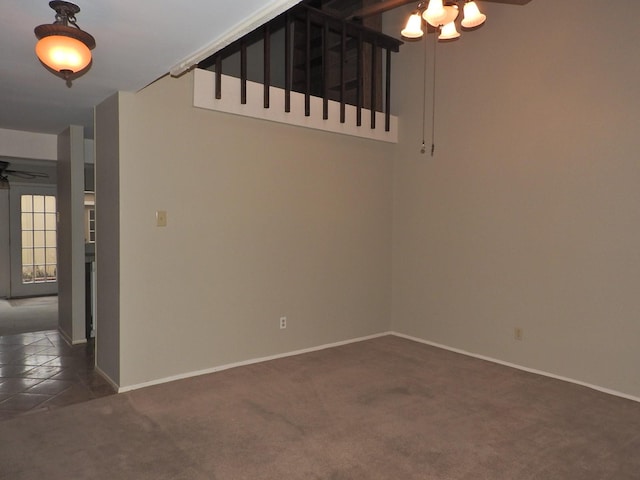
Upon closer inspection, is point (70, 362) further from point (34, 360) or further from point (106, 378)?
point (106, 378)

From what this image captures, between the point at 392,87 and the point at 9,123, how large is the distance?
395 cm

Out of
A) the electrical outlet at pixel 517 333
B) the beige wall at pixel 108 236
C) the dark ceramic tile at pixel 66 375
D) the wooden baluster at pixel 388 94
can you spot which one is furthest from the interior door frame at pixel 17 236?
the electrical outlet at pixel 517 333

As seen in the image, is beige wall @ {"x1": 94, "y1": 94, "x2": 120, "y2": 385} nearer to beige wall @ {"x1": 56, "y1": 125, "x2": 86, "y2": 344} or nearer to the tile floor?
the tile floor

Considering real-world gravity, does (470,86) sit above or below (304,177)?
above

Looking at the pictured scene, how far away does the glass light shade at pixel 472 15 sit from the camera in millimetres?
3191

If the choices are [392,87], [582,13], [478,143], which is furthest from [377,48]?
[582,13]

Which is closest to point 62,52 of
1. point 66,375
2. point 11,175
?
point 66,375

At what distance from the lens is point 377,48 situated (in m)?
5.20

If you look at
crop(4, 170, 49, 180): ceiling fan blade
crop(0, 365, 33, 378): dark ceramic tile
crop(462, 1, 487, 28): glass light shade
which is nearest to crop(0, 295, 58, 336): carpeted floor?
crop(0, 365, 33, 378): dark ceramic tile

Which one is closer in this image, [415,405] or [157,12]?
[157,12]

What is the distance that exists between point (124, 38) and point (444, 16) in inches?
79.9

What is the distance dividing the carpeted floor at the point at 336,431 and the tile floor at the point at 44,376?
21cm

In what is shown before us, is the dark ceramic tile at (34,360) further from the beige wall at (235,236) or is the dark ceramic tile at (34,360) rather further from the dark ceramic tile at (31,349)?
the beige wall at (235,236)

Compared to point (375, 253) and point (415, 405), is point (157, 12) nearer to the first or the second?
point (415, 405)
